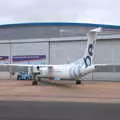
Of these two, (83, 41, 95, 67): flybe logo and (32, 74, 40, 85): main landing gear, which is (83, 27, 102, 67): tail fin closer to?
(83, 41, 95, 67): flybe logo

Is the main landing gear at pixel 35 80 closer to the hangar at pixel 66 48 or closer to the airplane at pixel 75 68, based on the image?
the airplane at pixel 75 68

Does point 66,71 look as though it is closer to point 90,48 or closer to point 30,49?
point 90,48

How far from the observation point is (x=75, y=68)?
38.3 metres

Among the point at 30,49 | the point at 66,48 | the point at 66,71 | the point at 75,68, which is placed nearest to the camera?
the point at 75,68

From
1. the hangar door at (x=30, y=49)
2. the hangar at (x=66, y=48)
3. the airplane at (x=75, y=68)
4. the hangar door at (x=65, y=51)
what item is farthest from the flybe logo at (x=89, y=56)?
the hangar door at (x=30, y=49)

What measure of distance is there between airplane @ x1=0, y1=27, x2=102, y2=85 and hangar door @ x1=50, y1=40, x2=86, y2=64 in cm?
1146

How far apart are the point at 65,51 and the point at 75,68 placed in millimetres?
16633

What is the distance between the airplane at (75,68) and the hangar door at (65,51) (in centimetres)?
1146

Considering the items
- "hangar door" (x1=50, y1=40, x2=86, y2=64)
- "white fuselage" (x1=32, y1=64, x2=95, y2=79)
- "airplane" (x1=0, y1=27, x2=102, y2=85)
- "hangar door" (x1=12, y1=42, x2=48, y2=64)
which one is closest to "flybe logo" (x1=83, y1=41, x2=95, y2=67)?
"airplane" (x1=0, y1=27, x2=102, y2=85)

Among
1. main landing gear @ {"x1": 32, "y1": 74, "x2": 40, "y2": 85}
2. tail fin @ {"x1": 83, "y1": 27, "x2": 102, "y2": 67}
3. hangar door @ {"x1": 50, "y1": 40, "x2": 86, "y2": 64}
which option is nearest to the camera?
tail fin @ {"x1": 83, "y1": 27, "x2": 102, "y2": 67}

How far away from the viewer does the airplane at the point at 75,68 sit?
3838cm

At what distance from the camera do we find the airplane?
126 ft

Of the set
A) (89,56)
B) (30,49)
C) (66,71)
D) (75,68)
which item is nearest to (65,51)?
(30,49)

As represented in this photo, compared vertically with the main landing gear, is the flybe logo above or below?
above
